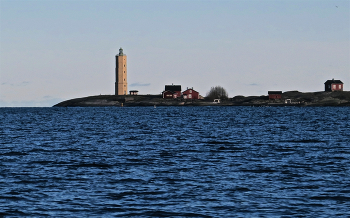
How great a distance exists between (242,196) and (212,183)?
282 cm

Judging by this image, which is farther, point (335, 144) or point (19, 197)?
point (335, 144)

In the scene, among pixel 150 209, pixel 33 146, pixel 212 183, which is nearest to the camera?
pixel 150 209

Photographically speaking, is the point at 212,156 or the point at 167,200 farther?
the point at 212,156

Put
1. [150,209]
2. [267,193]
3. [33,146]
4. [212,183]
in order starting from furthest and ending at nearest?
[33,146]
[212,183]
[267,193]
[150,209]

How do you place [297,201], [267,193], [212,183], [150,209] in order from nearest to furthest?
[150,209] → [297,201] → [267,193] → [212,183]

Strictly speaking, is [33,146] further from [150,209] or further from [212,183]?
[150,209]

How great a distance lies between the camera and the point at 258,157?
31.0 meters

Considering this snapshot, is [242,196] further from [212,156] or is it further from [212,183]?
[212,156]

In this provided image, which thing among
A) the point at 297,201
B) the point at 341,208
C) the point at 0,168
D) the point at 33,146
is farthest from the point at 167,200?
the point at 33,146

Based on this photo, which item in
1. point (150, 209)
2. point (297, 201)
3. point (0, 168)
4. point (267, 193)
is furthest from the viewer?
point (0, 168)

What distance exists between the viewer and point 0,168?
26.2 m

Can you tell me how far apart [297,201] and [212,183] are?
14.4 feet

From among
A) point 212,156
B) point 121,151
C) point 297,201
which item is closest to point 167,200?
point 297,201

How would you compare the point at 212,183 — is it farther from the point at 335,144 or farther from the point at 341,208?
the point at 335,144
